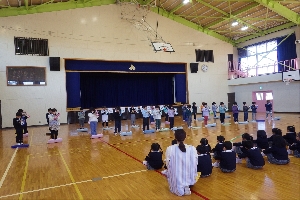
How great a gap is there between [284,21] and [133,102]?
541 inches

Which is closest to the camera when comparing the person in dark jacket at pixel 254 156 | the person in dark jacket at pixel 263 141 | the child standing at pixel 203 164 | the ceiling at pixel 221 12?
the child standing at pixel 203 164

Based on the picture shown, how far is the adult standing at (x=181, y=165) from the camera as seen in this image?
14.0ft

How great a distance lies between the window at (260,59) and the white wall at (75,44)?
15.0 ft

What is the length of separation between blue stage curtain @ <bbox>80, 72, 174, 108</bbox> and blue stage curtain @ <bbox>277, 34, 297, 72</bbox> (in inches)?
349

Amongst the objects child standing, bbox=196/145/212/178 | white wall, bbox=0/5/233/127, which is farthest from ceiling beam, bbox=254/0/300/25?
child standing, bbox=196/145/212/178

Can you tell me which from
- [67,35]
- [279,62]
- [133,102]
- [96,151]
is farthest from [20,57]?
[279,62]

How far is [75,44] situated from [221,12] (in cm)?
1107

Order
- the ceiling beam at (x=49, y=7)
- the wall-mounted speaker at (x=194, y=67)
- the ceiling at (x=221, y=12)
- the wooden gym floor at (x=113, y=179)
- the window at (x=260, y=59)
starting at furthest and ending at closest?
the wall-mounted speaker at (x=194, y=67) < the window at (x=260, y=59) < the ceiling at (x=221, y=12) < the ceiling beam at (x=49, y=7) < the wooden gym floor at (x=113, y=179)

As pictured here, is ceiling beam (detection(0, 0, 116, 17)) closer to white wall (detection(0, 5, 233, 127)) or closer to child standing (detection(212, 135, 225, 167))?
white wall (detection(0, 5, 233, 127))

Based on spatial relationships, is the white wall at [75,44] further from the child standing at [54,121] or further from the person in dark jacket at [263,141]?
the person in dark jacket at [263,141]

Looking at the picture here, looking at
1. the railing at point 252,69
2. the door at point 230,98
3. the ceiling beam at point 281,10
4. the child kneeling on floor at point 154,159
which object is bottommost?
the child kneeling on floor at point 154,159

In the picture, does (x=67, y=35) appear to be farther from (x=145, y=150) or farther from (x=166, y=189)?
(x=166, y=189)

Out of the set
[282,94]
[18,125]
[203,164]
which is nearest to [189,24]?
[282,94]

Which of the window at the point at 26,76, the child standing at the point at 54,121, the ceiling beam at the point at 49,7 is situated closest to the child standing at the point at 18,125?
the child standing at the point at 54,121
